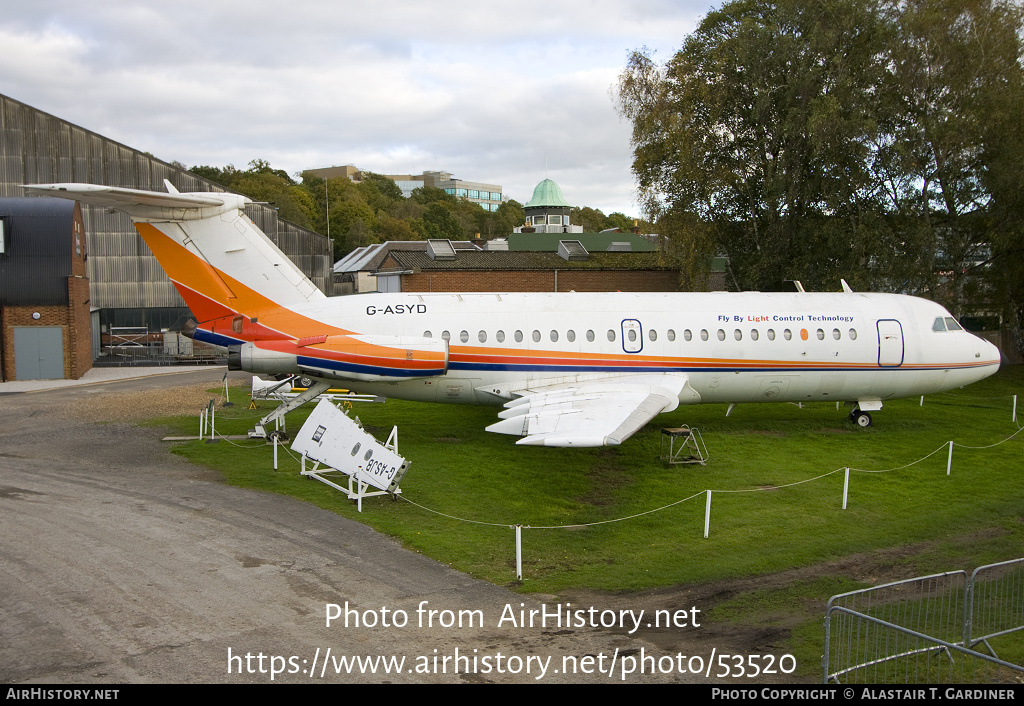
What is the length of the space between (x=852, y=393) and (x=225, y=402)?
20.2 meters

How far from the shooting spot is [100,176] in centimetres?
4475

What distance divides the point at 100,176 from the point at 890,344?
4372 cm

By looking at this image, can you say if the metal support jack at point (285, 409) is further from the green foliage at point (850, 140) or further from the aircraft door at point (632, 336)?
the green foliage at point (850, 140)

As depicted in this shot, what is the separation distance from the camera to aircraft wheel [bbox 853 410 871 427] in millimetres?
21500

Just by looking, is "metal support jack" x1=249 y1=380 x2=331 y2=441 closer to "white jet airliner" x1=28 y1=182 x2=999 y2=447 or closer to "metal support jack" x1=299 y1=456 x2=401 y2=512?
"white jet airliner" x1=28 y1=182 x2=999 y2=447

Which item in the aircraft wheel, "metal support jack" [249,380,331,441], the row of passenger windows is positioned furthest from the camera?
the aircraft wheel

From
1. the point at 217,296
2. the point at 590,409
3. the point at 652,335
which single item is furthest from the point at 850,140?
the point at 217,296

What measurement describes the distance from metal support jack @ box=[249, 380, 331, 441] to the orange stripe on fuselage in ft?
5.23

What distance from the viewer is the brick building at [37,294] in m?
32.9

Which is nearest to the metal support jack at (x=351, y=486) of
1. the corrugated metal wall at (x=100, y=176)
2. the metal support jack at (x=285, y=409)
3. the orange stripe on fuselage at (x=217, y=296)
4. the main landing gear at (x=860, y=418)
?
the metal support jack at (x=285, y=409)

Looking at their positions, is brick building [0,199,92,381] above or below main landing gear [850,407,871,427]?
above

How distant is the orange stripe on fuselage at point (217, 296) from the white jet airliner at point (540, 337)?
0.11 feet

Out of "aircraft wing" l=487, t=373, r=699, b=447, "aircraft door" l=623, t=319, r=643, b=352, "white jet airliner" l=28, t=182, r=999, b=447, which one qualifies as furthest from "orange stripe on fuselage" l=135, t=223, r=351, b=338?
"aircraft door" l=623, t=319, r=643, b=352

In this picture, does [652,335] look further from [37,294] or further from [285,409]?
[37,294]
